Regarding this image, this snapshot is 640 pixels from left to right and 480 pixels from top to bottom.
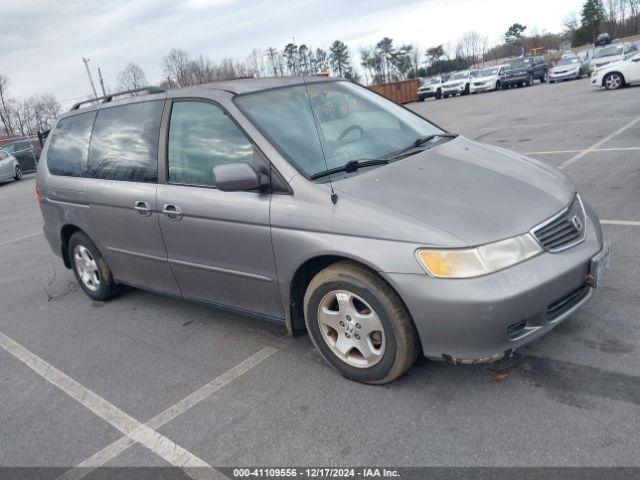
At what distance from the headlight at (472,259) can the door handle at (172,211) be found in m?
1.85

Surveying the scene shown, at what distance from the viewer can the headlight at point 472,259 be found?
2.71 metres

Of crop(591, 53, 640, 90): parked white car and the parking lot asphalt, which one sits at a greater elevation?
crop(591, 53, 640, 90): parked white car

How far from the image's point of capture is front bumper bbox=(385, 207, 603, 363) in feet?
8.76

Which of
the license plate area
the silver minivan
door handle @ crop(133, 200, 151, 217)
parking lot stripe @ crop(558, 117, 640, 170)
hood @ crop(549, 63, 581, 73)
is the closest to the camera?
the silver minivan

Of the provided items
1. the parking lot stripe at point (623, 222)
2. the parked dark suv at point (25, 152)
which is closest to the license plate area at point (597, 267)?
the parking lot stripe at point (623, 222)

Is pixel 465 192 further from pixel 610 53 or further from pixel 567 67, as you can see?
pixel 567 67

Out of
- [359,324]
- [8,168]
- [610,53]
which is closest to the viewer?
[359,324]

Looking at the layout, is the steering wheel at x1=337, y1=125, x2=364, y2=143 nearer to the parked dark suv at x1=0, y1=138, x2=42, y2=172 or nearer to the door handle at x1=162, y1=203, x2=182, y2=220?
the door handle at x1=162, y1=203, x2=182, y2=220

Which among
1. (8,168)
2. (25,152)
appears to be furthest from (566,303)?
(25,152)

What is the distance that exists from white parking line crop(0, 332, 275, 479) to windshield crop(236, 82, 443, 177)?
4.63ft

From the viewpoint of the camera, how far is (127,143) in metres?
4.43

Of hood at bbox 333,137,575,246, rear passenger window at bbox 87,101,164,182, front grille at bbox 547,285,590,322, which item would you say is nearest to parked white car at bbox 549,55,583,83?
hood at bbox 333,137,575,246

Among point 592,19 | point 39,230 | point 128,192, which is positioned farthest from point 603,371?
point 592,19

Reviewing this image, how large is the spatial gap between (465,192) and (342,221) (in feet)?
2.35
